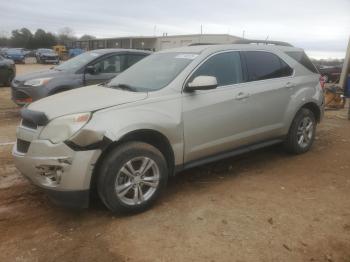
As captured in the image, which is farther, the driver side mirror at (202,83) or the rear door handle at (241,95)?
the rear door handle at (241,95)

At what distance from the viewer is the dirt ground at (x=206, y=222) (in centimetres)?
341

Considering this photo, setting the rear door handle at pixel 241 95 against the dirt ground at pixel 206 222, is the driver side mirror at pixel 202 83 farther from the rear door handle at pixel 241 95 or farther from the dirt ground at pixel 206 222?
the dirt ground at pixel 206 222

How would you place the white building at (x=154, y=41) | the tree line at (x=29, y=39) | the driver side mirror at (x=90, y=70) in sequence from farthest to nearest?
the tree line at (x=29, y=39) < the white building at (x=154, y=41) < the driver side mirror at (x=90, y=70)

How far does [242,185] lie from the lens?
4.98m

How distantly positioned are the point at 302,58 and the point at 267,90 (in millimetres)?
1284

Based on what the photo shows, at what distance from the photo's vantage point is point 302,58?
6.28 m

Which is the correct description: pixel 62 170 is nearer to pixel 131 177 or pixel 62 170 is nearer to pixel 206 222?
pixel 131 177

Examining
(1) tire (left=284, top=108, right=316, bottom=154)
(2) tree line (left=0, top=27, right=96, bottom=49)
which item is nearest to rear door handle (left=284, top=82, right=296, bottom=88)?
(1) tire (left=284, top=108, right=316, bottom=154)

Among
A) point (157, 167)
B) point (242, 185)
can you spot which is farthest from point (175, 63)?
point (242, 185)

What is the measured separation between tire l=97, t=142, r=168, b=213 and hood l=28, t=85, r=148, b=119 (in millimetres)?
498

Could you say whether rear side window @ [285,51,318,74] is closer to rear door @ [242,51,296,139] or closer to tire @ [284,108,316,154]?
rear door @ [242,51,296,139]

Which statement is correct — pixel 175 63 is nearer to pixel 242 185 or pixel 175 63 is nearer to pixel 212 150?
pixel 212 150

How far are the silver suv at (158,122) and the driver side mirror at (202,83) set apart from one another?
0.04ft

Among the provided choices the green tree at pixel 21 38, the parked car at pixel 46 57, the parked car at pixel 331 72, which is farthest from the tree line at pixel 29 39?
the parked car at pixel 331 72
